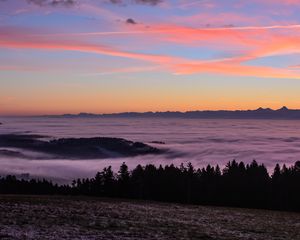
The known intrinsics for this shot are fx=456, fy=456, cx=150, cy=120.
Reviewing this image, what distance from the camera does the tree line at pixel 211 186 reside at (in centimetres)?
7888

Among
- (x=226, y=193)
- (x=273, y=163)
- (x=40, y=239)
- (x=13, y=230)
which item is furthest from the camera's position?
(x=273, y=163)

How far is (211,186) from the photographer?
82.6 m

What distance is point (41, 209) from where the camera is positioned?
29344 mm

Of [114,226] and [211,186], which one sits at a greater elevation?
[114,226]

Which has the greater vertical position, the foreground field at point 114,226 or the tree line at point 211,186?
the foreground field at point 114,226

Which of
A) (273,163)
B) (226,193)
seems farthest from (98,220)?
(273,163)

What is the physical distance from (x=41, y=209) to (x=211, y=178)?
5785 cm

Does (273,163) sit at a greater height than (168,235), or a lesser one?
lesser

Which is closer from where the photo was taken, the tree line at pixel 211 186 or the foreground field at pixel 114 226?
the foreground field at pixel 114 226

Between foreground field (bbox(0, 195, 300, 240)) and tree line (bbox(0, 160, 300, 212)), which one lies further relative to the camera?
tree line (bbox(0, 160, 300, 212))

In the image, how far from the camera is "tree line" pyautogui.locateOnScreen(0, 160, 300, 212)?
78.9 m

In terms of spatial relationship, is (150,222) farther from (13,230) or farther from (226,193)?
(226,193)

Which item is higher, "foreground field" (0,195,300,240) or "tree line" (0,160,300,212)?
"foreground field" (0,195,300,240)

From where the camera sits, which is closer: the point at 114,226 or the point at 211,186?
the point at 114,226
